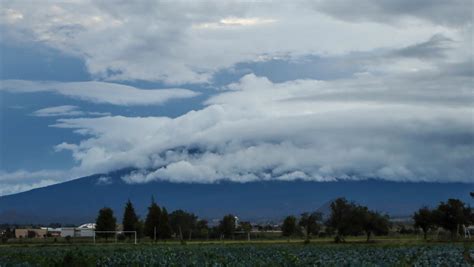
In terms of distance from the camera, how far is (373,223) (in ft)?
374

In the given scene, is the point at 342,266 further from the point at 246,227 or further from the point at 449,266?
the point at 246,227

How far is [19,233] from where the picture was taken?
170m

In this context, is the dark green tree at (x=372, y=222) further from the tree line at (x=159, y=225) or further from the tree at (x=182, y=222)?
the tree at (x=182, y=222)

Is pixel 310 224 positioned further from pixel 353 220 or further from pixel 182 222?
pixel 353 220

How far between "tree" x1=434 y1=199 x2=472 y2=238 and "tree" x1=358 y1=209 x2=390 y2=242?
809 cm

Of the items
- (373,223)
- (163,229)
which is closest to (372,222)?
(373,223)

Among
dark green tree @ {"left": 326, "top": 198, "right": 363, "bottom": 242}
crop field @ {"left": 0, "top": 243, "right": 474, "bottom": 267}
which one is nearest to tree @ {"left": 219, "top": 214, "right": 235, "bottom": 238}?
dark green tree @ {"left": 326, "top": 198, "right": 363, "bottom": 242}

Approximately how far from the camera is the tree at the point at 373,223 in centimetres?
11344

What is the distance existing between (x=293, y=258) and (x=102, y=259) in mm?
10713

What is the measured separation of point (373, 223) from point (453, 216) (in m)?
12.2

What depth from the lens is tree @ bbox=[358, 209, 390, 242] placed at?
113438mm

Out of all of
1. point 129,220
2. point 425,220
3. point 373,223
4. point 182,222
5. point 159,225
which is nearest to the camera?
point 373,223

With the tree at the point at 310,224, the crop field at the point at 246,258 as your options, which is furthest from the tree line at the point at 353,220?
the crop field at the point at 246,258

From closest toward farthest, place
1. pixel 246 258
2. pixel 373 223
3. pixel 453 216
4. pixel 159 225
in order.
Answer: pixel 246 258 < pixel 453 216 < pixel 373 223 < pixel 159 225
